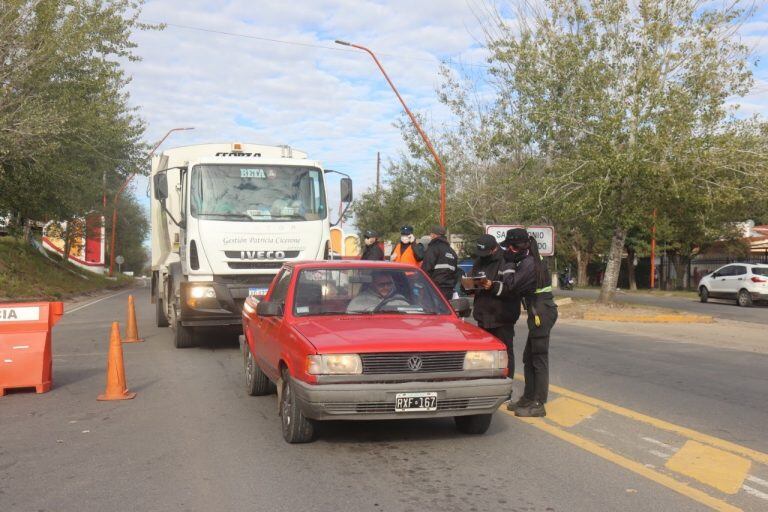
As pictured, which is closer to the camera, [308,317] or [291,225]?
[308,317]

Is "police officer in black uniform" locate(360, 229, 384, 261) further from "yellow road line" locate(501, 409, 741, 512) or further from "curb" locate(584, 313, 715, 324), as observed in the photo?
"curb" locate(584, 313, 715, 324)

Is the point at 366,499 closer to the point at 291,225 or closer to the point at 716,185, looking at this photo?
the point at 291,225

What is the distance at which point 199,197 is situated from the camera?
12148 mm

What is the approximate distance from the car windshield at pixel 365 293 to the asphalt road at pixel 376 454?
1011 mm

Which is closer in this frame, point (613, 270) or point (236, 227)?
point (236, 227)

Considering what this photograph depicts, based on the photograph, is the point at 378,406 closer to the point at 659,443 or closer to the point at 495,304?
the point at 495,304

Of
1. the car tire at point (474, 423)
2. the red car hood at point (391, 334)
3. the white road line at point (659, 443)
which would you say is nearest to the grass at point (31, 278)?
the red car hood at point (391, 334)

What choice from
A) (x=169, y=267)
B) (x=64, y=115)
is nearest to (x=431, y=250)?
(x=169, y=267)

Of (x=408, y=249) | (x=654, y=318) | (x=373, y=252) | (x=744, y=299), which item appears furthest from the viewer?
(x=744, y=299)

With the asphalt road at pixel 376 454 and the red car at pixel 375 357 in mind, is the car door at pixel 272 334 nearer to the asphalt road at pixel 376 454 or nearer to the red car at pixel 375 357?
the red car at pixel 375 357

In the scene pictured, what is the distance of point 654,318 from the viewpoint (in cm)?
1981

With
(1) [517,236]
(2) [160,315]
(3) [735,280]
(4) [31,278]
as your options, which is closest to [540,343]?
(1) [517,236]

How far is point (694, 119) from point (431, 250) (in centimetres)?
1296

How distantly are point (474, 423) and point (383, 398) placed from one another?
42.3 inches
